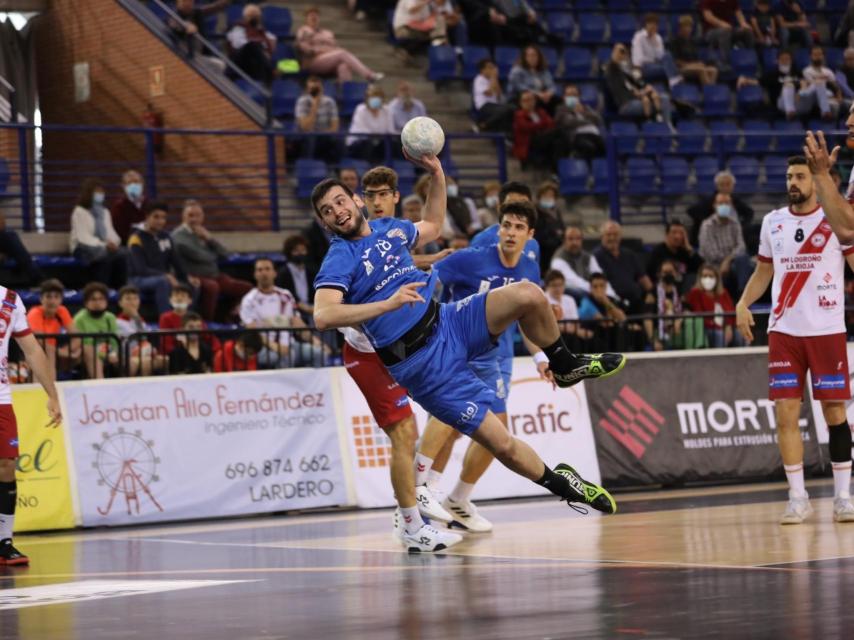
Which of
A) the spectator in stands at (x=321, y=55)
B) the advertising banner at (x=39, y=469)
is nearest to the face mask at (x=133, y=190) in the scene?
the spectator in stands at (x=321, y=55)

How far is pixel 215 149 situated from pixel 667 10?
35.7 ft

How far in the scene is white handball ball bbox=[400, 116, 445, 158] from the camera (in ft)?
35.6

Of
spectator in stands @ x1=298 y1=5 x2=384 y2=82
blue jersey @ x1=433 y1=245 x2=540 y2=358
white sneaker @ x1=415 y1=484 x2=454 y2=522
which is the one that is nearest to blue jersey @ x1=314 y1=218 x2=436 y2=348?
blue jersey @ x1=433 y1=245 x2=540 y2=358

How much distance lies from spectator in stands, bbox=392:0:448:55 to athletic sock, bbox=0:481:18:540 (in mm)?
16170

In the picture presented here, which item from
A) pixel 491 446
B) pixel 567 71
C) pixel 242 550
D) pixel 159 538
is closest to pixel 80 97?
pixel 567 71

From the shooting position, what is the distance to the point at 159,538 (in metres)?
14.2

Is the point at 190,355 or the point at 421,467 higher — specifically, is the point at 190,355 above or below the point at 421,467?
above

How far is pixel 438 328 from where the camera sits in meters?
10.4

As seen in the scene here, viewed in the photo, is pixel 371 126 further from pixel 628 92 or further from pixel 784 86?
pixel 784 86

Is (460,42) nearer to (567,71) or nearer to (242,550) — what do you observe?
(567,71)

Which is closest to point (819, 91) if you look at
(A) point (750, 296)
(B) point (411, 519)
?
(A) point (750, 296)

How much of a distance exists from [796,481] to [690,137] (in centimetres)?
1489

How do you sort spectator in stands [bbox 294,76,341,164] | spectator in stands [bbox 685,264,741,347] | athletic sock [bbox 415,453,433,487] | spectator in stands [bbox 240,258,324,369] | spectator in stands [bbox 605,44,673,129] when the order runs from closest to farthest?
1. athletic sock [bbox 415,453,433,487]
2. spectator in stands [bbox 240,258,324,369]
3. spectator in stands [bbox 685,264,741,347]
4. spectator in stands [bbox 294,76,341,164]
5. spectator in stands [bbox 605,44,673,129]

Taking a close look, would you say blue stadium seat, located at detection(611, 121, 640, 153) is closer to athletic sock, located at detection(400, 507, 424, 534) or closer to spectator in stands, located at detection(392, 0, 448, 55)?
spectator in stands, located at detection(392, 0, 448, 55)
